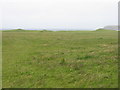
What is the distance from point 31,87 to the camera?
404 inches

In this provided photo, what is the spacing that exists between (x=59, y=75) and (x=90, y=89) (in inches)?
137

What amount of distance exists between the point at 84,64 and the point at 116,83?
4939mm

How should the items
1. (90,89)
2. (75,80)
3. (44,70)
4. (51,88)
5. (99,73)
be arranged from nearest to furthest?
(90,89) < (51,88) < (75,80) < (99,73) < (44,70)

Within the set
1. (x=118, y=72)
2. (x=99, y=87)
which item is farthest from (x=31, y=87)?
(x=118, y=72)

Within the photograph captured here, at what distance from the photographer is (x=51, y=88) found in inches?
392

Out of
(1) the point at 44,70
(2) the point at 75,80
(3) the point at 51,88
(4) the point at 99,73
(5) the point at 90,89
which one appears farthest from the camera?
(1) the point at 44,70

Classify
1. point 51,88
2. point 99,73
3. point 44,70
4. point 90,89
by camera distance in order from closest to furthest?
point 90,89
point 51,88
point 99,73
point 44,70

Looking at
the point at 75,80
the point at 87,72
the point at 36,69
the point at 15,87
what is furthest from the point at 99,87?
the point at 36,69

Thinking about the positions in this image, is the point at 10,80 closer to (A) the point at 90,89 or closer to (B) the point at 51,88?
(B) the point at 51,88

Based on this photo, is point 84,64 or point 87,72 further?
point 84,64

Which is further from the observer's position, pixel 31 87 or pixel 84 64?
pixel 84 64

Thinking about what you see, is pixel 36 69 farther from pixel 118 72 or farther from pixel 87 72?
pixel 118 72

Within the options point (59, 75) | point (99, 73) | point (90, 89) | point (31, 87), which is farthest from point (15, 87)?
point (99, 73)

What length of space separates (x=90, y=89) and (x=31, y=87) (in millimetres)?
4009
